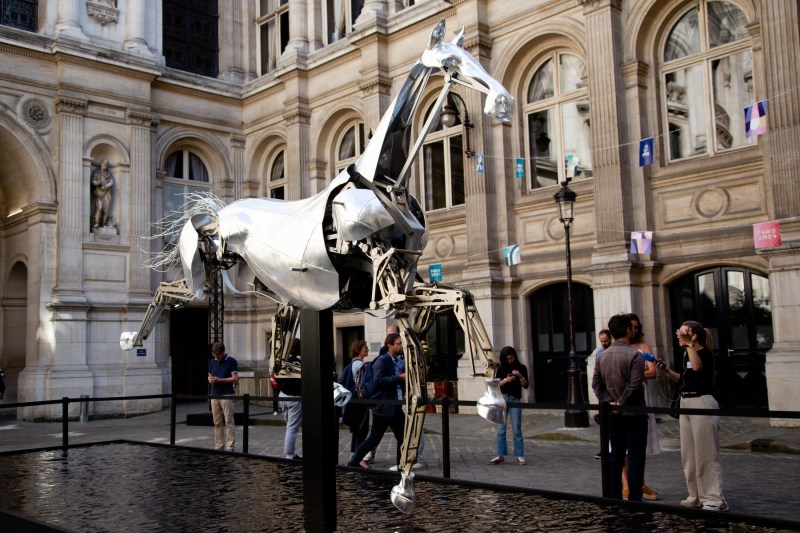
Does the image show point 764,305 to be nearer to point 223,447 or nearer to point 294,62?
point 223,447

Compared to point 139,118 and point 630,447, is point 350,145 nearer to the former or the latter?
point 139,118

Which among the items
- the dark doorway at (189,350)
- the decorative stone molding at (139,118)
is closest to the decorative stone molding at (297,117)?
the decorative stone molding at (139,118)

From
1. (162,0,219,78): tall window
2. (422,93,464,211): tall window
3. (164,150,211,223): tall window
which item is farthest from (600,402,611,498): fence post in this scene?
(162,0,219,78): tall window

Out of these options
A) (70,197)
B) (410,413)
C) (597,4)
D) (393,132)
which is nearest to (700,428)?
(410,413)

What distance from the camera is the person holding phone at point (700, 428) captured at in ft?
24.5

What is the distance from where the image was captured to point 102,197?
24.4 m

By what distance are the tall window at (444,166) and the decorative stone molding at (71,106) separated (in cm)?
1094

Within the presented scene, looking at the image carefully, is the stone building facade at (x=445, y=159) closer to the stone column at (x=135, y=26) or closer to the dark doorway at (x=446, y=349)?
the stone column at (x=135, y=26)

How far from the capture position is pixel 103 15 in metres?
25.0

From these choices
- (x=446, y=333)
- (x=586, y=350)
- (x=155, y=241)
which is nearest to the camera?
(x=586, y=350)

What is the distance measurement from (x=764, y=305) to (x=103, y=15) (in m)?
21.7

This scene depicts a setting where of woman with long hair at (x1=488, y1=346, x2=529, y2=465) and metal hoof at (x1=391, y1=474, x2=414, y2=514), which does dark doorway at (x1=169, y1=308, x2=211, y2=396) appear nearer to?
woman with long hair at (x1=488, y1=346, x2=529, y2=465)

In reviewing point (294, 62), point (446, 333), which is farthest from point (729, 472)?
point (294, 62)

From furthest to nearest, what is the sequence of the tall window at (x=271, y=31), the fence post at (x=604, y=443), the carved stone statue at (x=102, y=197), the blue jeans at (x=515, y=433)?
1. the tall window at (x=271, y=31)
2. the carved stone statue at (x=102, y=197)
3. the blue jeans at (x=515, y=433)
4. the fence post at (x=604, y=443)
